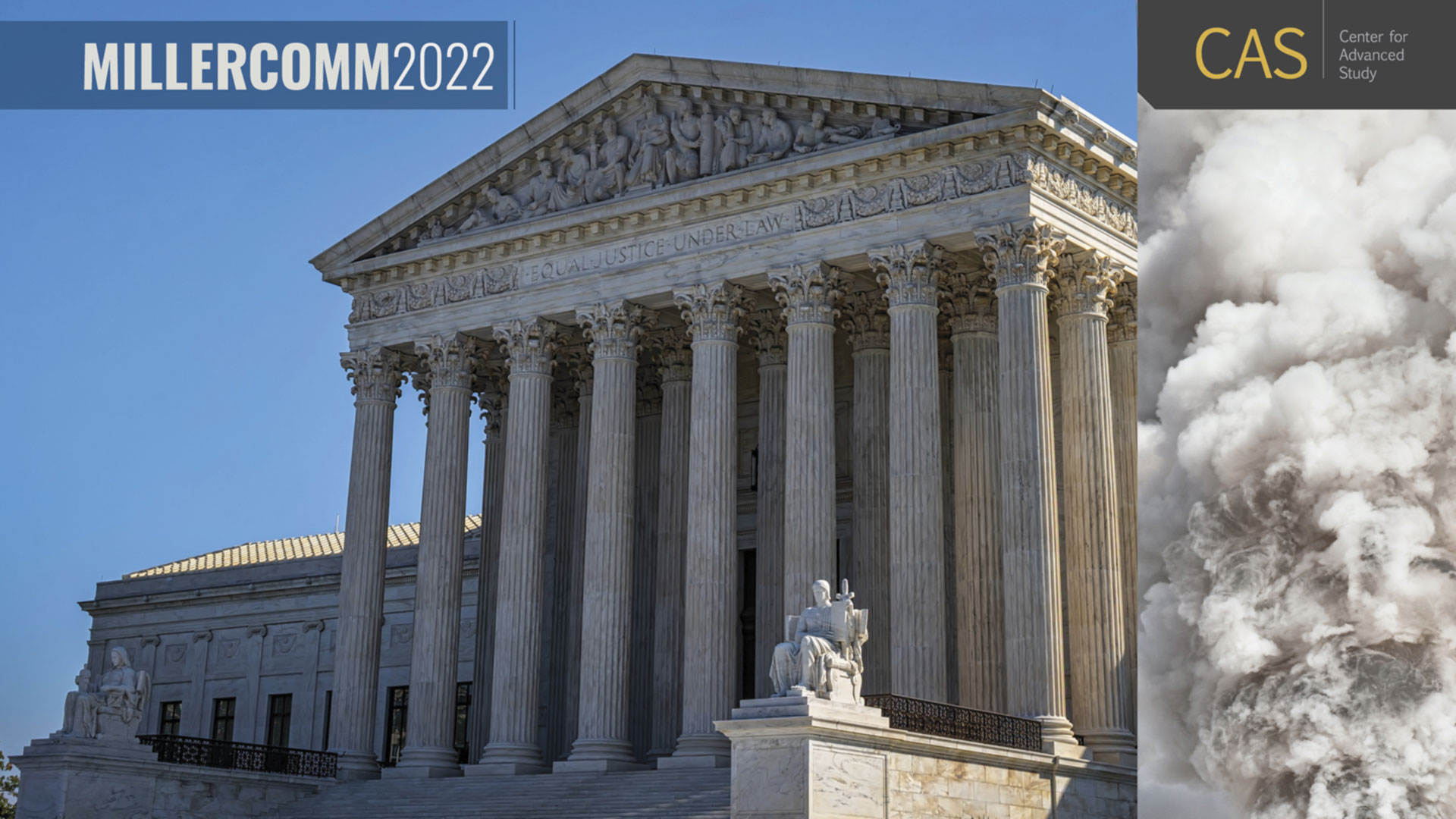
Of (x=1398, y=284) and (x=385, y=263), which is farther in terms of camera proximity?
(x=385, y=263)

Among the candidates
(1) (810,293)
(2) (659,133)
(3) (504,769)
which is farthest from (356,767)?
(2) (659,133)

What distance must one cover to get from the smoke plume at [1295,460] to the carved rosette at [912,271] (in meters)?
18.6

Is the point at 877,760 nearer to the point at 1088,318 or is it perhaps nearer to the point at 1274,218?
the point at 1088,318

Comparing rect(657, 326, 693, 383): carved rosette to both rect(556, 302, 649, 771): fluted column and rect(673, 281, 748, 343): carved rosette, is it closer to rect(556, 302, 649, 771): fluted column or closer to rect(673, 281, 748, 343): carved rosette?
rect(556, 302, 649, 771): fluted column

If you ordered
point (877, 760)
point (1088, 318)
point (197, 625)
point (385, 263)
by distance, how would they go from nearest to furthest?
1. point (877, 760)
2. point (1088, 318)
3. point (385, 263)
4. point (197, 625)

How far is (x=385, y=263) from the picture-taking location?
3984cm

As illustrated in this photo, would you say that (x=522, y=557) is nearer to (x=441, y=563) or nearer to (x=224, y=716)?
(x=441, y=563)

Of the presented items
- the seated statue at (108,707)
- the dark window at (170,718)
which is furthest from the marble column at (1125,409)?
Answer: the dark window at (170,718)

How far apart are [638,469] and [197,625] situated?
72.9 ft

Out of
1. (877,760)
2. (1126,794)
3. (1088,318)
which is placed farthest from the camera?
(1088,318)

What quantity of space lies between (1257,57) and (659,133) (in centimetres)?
2412

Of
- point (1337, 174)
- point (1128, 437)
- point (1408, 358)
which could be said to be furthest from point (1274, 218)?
point (1128, 437)

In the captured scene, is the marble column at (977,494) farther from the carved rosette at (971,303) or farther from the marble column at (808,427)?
the marble column at (808,427)

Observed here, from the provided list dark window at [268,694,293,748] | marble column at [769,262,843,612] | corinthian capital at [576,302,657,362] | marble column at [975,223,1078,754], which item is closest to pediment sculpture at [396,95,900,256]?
corinthian capital at [576,302,657,362]
